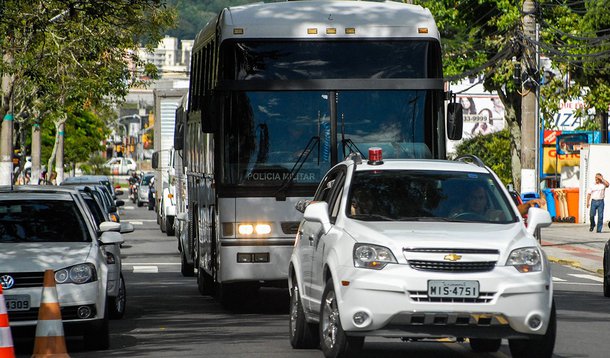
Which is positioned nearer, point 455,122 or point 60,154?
point 455,122

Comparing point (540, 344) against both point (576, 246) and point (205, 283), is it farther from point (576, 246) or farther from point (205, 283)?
point (576, 246)

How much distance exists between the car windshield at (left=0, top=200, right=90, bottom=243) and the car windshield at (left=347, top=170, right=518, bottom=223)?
10.7 ft

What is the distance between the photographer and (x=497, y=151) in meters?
59.3

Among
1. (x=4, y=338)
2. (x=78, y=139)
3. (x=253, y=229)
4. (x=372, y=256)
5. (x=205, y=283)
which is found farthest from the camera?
(x=78, y=139)

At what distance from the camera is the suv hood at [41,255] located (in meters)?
13.2

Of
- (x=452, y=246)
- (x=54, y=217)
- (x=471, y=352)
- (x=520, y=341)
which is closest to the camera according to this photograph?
(x=452, y=246)

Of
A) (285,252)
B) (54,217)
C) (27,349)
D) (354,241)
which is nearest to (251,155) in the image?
(285,252)

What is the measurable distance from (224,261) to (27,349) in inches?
138

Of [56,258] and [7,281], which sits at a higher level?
[56,258]

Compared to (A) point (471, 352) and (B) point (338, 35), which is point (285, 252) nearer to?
(B) point (338, 35)

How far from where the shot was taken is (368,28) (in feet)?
56.7

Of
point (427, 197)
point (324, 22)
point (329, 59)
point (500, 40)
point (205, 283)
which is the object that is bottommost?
point (205, 283)

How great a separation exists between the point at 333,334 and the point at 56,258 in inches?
124

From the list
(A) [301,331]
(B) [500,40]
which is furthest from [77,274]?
(B) [500,40]
